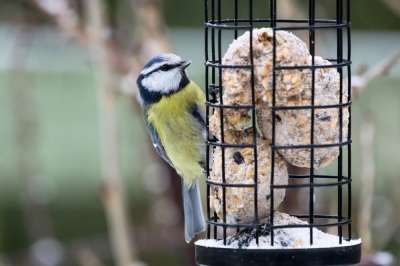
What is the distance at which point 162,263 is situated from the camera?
257 inches

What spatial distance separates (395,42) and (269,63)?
3664 millimetres

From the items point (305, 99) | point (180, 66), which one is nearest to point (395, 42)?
point (180, 66)

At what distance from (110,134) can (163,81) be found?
529mm

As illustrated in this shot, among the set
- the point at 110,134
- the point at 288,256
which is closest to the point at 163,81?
the point at 110,134

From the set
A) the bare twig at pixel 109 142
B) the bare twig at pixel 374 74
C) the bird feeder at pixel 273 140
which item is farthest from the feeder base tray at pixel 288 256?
the bare twig at pixel 109 142

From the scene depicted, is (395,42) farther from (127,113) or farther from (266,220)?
(266,220)

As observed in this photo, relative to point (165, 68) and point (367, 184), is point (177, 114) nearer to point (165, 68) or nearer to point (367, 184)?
point (165, 68)

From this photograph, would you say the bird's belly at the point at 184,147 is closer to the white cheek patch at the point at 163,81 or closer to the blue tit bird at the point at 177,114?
the blue tit bird at the point at 177,114

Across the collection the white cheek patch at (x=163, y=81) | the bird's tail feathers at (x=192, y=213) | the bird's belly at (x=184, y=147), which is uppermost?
the white cheek patch at (x=163, y=81)

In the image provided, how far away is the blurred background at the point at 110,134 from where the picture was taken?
395cm

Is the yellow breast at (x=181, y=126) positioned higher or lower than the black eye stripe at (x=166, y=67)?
lower

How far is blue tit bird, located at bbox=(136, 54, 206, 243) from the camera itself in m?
3.56

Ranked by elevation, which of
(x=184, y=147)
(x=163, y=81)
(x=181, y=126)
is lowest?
(x=184, y=147)

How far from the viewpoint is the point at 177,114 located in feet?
12.0
